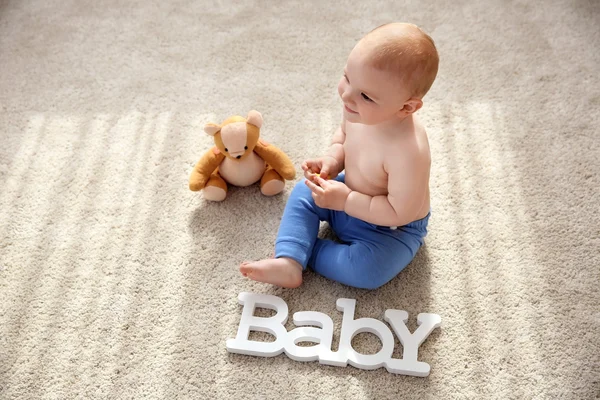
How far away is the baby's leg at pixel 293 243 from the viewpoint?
3.65ft

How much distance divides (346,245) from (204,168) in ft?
1.13

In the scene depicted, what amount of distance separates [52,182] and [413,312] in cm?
83

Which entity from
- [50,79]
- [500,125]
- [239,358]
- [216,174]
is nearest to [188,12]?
[50,79]

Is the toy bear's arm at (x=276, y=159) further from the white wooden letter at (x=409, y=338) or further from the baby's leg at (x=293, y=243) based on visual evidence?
the white wooden letter at (x=409, y=338)

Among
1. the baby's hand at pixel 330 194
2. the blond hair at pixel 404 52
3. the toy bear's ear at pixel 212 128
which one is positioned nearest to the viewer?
the blond hair at pixel 404 52

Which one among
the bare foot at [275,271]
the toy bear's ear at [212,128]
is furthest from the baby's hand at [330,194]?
the toy bear's ear at [212,128]

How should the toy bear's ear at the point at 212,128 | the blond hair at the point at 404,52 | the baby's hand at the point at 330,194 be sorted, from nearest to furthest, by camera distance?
the blond hair at the point at 404,52, the baby's hand at the point at 330,194, the toy bear's ear at the point at 212,128

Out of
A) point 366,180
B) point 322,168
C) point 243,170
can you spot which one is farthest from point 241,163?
point 366,180

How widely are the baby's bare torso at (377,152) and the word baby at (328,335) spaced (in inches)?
8.3

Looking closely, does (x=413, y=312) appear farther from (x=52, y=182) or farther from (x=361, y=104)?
(x=52, y=182)

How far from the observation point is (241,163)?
49.1 inches

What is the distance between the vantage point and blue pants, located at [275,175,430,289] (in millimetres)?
1106

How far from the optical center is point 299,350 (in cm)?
106

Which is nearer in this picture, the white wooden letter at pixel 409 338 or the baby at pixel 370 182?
the baby at pixel 370 182
